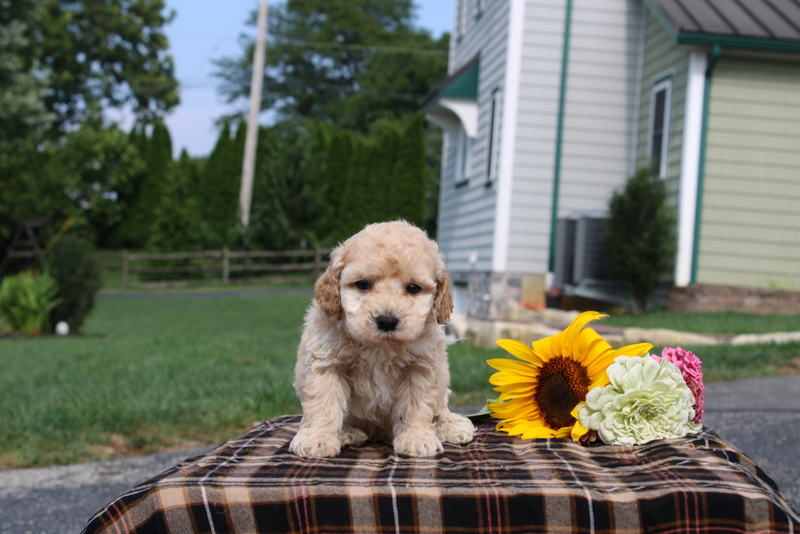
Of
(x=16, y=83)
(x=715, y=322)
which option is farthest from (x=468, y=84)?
(x=16, y=83)

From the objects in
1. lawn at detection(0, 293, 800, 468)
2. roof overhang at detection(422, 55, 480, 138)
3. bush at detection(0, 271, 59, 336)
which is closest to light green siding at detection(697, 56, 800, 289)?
lawn at detection(0, 293, 800, 468)

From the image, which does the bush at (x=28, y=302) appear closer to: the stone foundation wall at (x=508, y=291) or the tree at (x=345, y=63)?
the stone foundation wall at (x=508, y=291)

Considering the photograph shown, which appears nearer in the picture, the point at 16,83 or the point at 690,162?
the point at 690,162

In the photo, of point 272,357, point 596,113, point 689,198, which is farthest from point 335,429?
point 596,113

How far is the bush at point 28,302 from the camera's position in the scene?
43.0ft

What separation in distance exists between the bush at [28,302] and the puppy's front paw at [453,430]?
1243cm

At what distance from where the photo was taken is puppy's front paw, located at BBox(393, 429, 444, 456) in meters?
2.35

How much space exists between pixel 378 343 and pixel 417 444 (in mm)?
426

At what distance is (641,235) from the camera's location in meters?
10.4

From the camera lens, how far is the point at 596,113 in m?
12.4

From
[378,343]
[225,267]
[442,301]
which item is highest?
[442,301]

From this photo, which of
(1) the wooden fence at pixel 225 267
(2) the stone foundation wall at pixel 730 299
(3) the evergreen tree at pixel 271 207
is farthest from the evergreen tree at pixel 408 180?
(2) the stone foundation wall at pixel 730 299

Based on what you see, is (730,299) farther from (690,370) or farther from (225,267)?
(225,267)

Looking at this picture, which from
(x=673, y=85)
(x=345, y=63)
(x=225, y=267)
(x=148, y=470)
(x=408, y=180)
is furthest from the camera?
(x=345, y=63)
